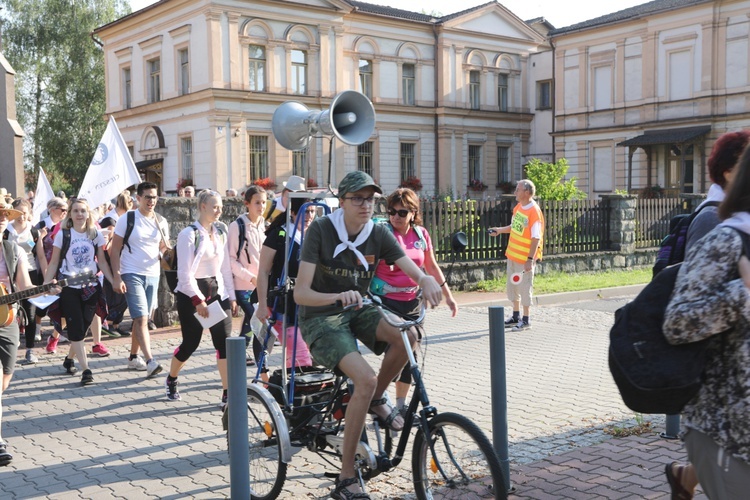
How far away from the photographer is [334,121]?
6.64 meters

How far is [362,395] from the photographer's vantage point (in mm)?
4191

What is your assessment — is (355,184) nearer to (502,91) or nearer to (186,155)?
(186,155)

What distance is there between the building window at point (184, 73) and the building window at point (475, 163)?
1588 cm

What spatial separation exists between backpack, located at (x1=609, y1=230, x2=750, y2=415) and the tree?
45.3 meters

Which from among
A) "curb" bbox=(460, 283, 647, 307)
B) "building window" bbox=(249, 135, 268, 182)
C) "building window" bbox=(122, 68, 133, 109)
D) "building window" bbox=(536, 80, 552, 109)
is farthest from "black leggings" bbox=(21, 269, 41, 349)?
"building window" bbox=(536, 80, 552, 109)

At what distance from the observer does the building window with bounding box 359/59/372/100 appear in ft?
128

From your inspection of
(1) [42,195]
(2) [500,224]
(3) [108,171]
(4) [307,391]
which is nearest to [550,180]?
(2) [500,224]

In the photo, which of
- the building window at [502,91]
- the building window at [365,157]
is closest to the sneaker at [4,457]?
the building window at [365,157]

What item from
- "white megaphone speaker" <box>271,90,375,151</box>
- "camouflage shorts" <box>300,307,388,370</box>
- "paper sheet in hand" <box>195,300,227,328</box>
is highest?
"white megaphone speaker" <box>271,90,375,151</box>

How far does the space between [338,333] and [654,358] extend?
2.08 meters

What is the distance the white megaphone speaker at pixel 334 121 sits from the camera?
662 centimetres

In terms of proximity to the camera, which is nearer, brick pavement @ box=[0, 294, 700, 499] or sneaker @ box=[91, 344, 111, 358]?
brick pavement @ box=[0, 294, 700, 499]

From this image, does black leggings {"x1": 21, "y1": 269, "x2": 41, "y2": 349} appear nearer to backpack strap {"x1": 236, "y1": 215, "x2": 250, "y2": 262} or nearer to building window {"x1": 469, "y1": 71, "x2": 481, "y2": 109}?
backpack strap {"x1": 236, "y1": 215, "x2": 250, "y2": 262}

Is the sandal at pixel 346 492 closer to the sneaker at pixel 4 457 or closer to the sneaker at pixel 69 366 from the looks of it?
the sneaker at pixel 4 457
